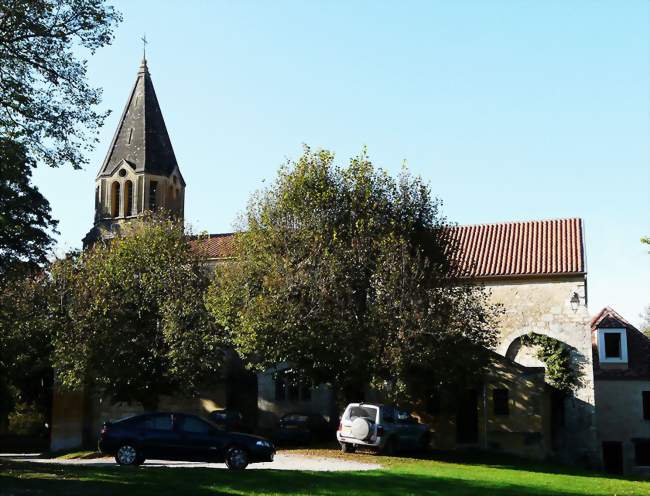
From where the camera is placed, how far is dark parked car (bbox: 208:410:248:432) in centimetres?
3550

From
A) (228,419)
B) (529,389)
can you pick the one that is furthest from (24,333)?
(529,389)

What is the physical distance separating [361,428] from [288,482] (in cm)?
908

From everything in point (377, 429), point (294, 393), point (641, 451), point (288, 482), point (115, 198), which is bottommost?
point (641, 451)

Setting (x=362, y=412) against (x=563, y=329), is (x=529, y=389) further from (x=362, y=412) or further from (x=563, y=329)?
(x=362, y=412)

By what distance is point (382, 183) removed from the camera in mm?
30578

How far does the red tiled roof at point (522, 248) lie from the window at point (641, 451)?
32.5 ft

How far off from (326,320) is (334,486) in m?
11.4

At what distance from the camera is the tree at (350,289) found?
27734 millimetres

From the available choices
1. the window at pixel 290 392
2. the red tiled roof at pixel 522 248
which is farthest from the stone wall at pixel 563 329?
the window at pixel 290 392

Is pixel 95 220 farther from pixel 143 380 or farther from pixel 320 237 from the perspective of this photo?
pixel 320 237

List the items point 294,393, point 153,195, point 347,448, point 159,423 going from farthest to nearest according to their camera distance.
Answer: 1. point 153,195
2. point 294,393
3. point 347,448
4. point 159,423

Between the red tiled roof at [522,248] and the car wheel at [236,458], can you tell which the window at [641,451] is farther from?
the car wheel at [236,458]

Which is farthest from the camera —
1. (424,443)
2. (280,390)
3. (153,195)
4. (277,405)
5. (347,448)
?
(153,195)

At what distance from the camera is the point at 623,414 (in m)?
39.2
